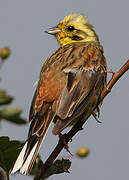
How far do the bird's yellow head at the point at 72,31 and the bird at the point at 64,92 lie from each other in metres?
0.31

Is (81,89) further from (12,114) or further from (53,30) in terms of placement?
(12,114)

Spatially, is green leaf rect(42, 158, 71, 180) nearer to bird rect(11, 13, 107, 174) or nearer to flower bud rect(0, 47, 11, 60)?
bird rect(11, 13, 107, 174)

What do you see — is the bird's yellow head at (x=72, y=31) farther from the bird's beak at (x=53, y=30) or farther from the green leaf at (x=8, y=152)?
the green leaf at (x=8, y=152)

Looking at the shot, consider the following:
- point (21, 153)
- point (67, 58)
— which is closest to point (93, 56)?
point (67, 58)

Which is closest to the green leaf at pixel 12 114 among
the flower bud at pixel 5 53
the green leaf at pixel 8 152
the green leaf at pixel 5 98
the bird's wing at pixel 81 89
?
the green leaf at pixel 5 98

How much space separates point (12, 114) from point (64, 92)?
1910mm

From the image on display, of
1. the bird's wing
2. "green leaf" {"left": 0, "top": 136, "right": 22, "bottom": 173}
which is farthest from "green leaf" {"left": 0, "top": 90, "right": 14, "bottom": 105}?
the bird's wing

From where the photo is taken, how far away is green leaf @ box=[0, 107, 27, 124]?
1832 millimetres

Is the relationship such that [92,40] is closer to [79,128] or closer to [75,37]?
[75,37]

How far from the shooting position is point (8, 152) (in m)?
2.71

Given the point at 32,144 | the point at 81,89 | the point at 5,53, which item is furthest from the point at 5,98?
the point at 81,89

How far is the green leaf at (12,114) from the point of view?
6.01ft

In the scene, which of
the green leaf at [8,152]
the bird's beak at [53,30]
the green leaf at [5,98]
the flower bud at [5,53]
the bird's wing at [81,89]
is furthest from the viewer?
the bird's beak at [53,30]

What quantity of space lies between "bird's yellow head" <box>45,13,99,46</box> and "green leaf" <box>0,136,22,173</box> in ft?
9.37
